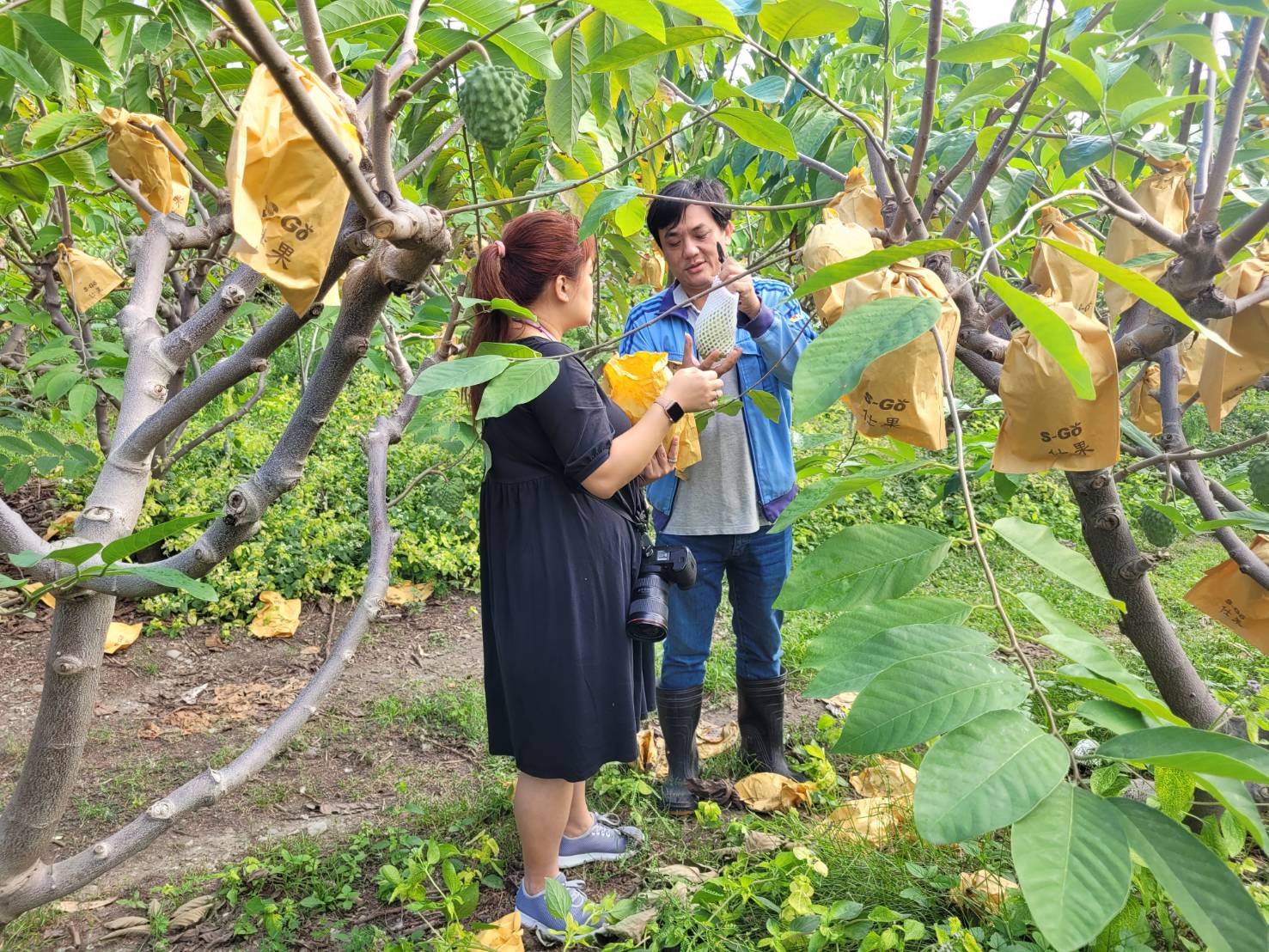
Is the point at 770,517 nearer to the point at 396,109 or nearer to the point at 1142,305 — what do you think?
the point at 1142,305

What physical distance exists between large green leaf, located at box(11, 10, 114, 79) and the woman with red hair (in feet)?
2.40

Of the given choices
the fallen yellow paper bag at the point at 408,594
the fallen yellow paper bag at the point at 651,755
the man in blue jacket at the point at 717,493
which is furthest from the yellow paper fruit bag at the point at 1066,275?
the fallen yellow paper bag at the point at 408,594

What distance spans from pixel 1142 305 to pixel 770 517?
1.16 meters

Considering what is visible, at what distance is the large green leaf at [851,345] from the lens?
640mm

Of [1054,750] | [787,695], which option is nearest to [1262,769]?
[1054,750]

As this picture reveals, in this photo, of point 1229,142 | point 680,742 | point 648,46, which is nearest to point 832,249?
point 648,46

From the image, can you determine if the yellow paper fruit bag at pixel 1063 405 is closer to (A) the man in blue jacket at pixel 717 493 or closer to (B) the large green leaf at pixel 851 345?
(B) the large green leaf at pixel 851 345

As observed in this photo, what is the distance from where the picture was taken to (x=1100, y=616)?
3.79m

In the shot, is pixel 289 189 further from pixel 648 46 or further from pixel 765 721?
pixel 765 721

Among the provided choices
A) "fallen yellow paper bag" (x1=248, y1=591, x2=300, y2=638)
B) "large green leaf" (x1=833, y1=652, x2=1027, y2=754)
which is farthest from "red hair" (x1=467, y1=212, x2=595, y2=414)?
"fallen yellow paper bag" (x1=248, y1=591, x2=300, y2=638)

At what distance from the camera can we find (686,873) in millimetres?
2010

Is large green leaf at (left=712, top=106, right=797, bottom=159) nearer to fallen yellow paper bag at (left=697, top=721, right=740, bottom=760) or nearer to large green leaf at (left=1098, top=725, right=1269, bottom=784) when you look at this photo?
large green leaf at (left=1098, top=725, right=1269, bottom=784)

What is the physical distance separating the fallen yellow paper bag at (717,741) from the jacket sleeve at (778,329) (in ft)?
3.86

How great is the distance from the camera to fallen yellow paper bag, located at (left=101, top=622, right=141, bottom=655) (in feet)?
11.1
